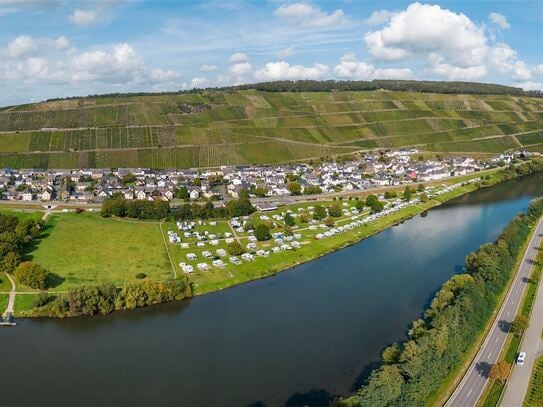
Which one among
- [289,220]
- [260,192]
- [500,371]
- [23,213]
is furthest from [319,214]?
[23,213]

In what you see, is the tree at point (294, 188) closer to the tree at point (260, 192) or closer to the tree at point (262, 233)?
the tree at point (260, 192)

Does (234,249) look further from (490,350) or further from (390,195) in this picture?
(390,195)

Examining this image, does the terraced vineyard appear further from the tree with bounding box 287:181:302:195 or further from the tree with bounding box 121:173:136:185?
the tree with bounding box 287:181:302:195

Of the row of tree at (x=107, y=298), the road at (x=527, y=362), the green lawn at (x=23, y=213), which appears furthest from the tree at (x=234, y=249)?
the road at (x=527, y=362)

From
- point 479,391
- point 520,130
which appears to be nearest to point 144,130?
point 479,391

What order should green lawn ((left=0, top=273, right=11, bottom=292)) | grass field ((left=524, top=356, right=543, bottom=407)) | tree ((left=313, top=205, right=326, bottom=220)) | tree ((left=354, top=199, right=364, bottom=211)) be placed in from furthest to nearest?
tree ((left=354, top=199, right=364, bottom=211)) < tree ((left=313, top=205, right=326, bottom=220)) < green lawn ((left=0, top=273, right=11, bottom=292)) < grass field ((left=524, top=356, right=543, bottom=407))

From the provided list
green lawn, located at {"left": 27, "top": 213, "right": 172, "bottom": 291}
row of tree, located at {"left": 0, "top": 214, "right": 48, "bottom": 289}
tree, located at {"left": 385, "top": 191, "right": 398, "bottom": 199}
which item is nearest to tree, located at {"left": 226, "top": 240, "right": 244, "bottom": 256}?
green lawn, located at {"left": 27, "top": 213, "right": 172, "bottom": 291}
